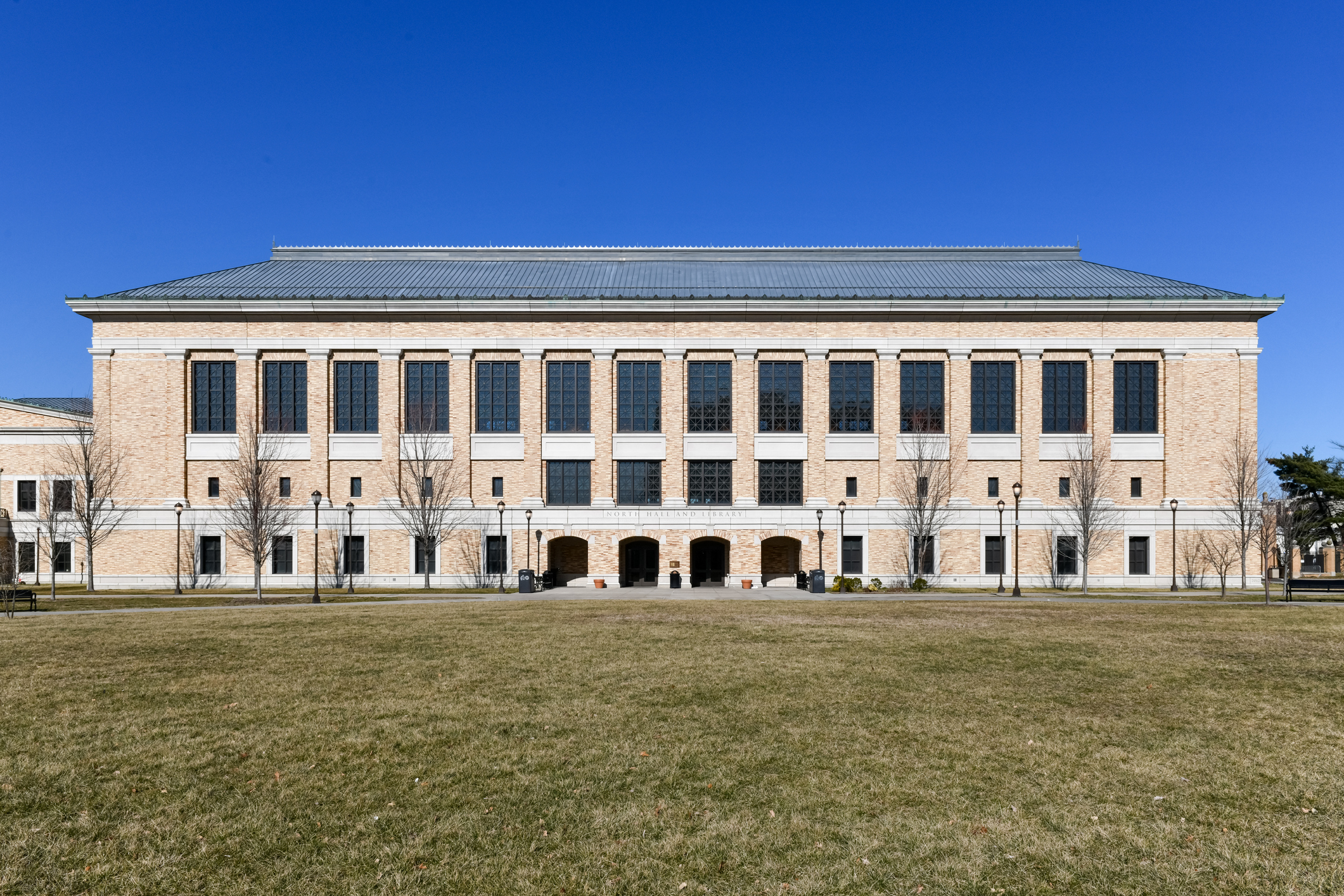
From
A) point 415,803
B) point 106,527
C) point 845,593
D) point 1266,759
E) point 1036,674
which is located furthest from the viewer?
point 106,527

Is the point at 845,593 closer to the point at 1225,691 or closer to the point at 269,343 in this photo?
the point at 1225,691

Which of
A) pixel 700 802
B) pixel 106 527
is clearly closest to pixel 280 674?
pixel 700 802

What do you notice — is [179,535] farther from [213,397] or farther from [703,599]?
[703,599]

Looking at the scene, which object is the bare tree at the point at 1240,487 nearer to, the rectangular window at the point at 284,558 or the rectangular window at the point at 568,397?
the rectangular window at the point at 568,397

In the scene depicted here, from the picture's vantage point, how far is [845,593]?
38219mm

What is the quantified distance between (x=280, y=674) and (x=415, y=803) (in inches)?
306

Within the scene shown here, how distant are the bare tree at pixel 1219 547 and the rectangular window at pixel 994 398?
484 inches

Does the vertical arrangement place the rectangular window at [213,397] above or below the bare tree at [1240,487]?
above

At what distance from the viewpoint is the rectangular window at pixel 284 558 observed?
4478 cm

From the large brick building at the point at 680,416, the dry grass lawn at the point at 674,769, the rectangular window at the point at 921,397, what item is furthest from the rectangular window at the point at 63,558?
the rectangular window at the point at 921,397

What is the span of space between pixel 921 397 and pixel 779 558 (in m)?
12.3

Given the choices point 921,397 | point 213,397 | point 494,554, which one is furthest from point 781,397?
point 213,397

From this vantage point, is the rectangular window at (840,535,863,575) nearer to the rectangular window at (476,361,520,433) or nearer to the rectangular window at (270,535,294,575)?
the rectangular window at (476,361,520,433)

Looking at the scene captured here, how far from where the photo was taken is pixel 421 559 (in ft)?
147
